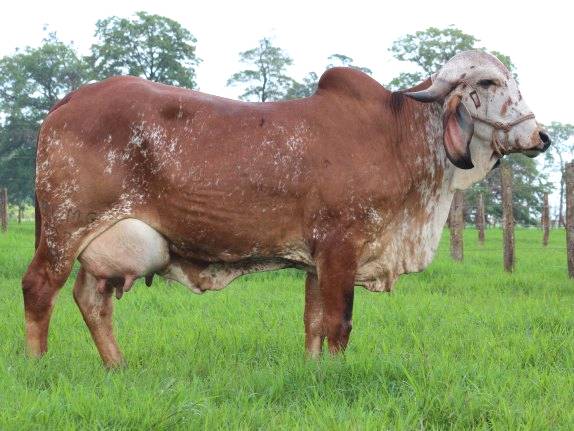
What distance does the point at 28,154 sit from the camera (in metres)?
35.9

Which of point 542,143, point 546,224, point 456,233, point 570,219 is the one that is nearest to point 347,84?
point 542,143

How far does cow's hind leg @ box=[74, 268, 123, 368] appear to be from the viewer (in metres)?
4.24

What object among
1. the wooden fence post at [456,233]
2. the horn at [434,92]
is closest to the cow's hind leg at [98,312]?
the horn at [434,92]

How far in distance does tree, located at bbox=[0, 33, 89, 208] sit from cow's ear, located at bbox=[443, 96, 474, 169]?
34.1 meters

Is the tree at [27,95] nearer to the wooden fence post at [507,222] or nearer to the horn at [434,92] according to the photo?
the wooden fence post at [507,222]

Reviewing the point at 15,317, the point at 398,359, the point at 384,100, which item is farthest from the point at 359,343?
the point at 15,317

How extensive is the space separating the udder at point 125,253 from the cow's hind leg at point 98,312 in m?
0.22

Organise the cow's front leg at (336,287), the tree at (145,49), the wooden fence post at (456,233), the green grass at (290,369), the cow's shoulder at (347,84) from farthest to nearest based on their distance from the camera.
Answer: the tree at (145,49) < the wooden fence post at (456,233) < the cow's shoulder at (347,84) < the cow's front leg at (336,287) < the green grass at (290,369)

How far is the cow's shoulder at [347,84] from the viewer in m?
4.33

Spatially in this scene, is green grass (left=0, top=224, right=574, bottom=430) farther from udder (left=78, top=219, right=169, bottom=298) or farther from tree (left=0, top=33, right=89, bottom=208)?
tree (left=0, top=33, right=89, bottom=208)

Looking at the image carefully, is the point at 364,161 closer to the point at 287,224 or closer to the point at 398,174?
the point at 398,174

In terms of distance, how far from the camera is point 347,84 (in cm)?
434

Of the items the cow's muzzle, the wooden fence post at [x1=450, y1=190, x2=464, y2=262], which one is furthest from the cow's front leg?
the wooden fence post at [x1=450, y1=190, x2=464, y2=262]

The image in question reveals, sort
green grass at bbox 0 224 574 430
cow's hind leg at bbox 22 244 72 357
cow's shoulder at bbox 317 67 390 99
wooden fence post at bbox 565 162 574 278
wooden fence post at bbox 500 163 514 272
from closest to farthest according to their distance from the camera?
green grass at bbox 0 224 574 430
cow's hind leg at bbox 22 244 72 357
cow's shoulder at bbox 317 67 390 99
wooden fence post at bbox 565 162 574 278
wooden fence post at bbox 500 163 514 272
